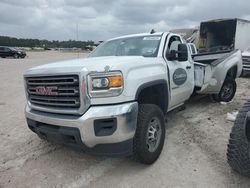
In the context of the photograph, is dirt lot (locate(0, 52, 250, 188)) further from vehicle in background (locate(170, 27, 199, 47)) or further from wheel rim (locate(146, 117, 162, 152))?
vehicle in background (locate(170, 27, 199, 47))

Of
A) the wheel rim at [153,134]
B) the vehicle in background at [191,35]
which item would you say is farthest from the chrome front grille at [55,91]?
the vehicle in background at [191,35]

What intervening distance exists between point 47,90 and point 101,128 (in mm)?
949

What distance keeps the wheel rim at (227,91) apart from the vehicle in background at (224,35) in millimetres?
9198

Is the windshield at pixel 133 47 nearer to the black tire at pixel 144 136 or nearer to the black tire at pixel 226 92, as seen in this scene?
the black tire at pixel 144 136

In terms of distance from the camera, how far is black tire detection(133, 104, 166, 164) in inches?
141

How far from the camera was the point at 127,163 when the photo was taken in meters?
3.99

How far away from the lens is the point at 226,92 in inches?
299

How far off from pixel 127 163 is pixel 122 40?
8.15ft

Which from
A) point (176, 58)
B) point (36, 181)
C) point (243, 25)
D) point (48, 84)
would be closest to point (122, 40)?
point (176, 58)

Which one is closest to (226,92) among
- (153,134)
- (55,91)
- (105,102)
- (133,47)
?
(133,47)

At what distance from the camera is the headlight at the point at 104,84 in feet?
10.7

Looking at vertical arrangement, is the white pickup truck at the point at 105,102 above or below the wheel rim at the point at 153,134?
above

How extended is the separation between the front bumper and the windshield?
1.55m

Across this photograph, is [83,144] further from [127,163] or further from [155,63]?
[155,63]
